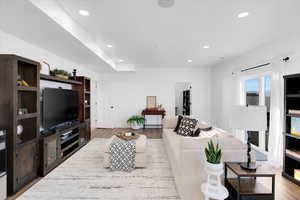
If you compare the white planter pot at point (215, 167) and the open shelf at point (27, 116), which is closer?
the white planter pot at point (215, 167)

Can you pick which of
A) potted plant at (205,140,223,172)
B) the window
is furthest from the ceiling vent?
the window

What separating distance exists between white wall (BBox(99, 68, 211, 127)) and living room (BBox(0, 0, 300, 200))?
2089 millimetres

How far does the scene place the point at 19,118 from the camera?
2203mm

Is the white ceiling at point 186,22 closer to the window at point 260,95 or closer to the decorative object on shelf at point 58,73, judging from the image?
the window at point 260,95

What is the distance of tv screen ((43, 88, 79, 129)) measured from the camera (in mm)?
3008

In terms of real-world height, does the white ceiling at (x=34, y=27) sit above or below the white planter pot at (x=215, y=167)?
above

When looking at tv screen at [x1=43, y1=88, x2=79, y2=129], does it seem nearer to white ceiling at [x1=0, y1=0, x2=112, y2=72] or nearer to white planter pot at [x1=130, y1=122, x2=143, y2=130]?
white ceiling at [x1=0, y1=0, x2=112, y2=72]

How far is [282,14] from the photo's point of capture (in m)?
2.26

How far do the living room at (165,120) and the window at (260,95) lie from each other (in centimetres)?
3

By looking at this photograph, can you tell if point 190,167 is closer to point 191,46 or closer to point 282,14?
point 282,14

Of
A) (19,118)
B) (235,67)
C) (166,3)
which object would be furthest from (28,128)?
(235,67)

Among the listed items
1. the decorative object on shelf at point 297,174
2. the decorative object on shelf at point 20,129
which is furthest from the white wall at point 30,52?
the decorative object on shelf at point 297,174

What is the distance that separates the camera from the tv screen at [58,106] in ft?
9.87

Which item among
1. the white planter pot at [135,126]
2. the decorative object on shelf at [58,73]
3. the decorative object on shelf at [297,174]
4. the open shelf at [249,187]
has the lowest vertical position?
the decorative object on shelf at [297,174]
